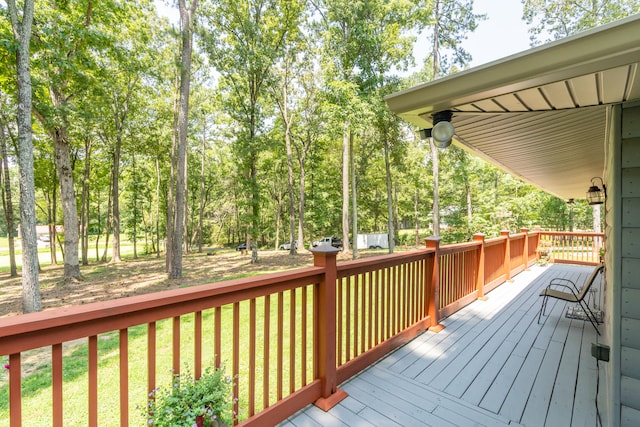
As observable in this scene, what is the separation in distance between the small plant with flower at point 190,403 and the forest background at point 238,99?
6079mm

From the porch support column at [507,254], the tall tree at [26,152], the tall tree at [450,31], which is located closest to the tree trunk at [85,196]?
the tall tree at [26,152]

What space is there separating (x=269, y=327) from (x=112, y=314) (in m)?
0.93

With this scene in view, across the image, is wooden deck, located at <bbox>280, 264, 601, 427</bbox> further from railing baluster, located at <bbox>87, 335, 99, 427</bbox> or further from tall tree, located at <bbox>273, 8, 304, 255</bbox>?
tall tree, located at <bbox>273, 8, 304, 255</bbox>

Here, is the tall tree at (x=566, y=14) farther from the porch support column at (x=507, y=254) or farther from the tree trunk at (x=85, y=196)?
the tree trunk at (x=85, y=196)

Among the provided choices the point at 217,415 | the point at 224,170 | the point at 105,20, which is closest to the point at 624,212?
the point at 217,415

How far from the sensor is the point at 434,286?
3.41 m

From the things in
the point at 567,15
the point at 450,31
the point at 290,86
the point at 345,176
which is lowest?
the point at 345,176

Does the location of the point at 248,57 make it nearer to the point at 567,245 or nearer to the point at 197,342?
the point at 197,342

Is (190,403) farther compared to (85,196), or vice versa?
(85,196)

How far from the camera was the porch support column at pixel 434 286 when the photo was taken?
3383 millimetres

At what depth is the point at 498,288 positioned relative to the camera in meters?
5.30

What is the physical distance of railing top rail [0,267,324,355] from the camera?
3.32ft

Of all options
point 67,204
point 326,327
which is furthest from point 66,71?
point 326,327

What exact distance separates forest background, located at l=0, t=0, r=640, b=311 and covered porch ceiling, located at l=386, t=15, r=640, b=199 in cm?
692
